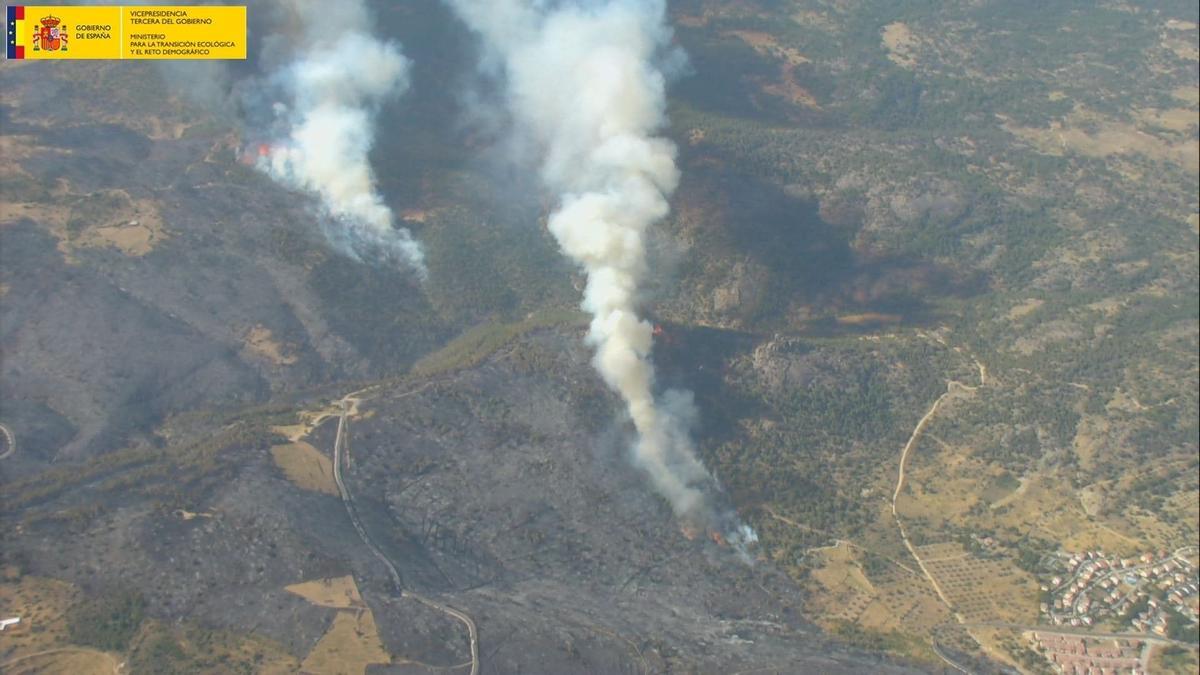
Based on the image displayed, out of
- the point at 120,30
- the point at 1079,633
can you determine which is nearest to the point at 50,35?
the point at 120,30

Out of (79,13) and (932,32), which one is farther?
(932,32)

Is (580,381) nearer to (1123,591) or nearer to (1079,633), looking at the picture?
(1079,633)

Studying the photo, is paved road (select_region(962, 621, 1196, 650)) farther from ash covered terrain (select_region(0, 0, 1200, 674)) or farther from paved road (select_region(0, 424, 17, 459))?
paved road (select_region(0, 424, 17, 459))

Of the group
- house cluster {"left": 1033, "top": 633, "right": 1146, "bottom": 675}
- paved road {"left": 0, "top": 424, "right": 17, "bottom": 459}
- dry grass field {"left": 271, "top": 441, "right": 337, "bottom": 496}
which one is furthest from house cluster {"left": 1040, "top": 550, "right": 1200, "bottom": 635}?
paved road {"left": 0, "top": 424, "right": 17, "bottom": 459}

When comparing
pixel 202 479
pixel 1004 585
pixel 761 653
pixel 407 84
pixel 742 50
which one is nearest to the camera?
pixel 761 653

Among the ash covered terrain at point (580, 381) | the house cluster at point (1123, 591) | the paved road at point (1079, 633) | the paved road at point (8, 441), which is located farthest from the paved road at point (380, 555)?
the house cluster at point (1123, 591)

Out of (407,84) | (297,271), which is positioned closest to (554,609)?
(297,271)

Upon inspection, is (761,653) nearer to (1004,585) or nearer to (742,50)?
(1004,585)
